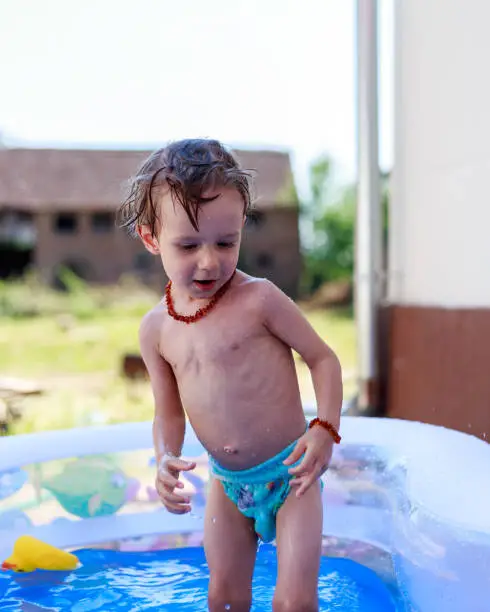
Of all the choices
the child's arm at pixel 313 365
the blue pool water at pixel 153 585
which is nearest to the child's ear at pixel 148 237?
the child's arm at pixel 313 365

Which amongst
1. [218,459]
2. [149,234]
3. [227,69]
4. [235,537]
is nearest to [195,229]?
[149,234]

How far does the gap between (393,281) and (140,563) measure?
6.31ft

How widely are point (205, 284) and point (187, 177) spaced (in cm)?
21

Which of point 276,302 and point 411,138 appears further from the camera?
point 411,138

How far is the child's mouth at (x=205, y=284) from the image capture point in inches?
58.1

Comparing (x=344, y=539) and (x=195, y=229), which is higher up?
(x=195, y=229)

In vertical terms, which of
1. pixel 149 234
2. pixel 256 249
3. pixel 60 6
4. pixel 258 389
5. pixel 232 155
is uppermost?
pixel 60 6

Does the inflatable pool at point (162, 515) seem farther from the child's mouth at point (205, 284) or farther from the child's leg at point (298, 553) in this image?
the child's mouth at point (205, 284)

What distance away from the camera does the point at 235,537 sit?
1.65 meters

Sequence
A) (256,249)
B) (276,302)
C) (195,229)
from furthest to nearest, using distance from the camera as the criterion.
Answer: (256,249), (276,302), (195,229)

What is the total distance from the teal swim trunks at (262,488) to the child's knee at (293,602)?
0.54ft

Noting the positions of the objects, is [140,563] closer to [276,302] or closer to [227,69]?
[276,302]

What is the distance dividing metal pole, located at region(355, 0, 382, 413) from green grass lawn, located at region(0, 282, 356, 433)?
2960mm

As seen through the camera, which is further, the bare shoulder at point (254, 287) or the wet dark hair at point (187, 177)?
the bare shoulder at point (254, 287)
